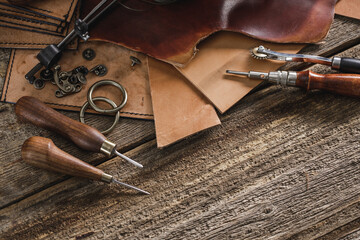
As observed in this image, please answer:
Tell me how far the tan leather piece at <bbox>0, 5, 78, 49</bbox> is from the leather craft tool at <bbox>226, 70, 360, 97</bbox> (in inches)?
23.1

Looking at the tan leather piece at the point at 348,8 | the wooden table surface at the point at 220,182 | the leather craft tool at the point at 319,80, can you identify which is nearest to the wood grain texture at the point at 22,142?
the wooden table surface at the point at 220,182

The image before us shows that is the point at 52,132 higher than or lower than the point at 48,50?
lower

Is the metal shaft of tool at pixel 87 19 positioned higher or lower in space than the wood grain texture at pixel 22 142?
higher

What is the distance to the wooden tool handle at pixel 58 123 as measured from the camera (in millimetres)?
1048

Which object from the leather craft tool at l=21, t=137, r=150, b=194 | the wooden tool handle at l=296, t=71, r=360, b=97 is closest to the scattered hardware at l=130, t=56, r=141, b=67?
the leather craft tool at l=21, t=137, r=150, b=194

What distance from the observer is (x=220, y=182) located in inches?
43.7

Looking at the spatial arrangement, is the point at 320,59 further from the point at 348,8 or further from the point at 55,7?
the point at 55,7

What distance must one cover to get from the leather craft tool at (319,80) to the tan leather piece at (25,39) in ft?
1.93

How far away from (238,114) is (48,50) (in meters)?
0.56

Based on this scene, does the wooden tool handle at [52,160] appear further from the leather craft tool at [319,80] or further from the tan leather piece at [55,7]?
the leather craft tool at [319,80]

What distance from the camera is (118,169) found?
1.12 meters

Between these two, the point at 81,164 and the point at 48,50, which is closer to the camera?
the point at 81,164

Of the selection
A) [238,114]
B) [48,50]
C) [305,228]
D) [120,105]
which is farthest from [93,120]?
[305,228]

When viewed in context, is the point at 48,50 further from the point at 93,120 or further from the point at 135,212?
the point at 135,212
